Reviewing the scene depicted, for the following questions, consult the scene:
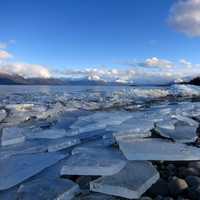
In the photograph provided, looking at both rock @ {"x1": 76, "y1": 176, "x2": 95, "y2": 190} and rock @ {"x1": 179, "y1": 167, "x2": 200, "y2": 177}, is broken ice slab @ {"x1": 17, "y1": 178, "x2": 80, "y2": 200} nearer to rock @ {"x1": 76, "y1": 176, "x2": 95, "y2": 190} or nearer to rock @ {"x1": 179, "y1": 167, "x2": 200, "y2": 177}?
rock @ {"x1": 76, "y1": 176, "x2": 95, "y2": 190}

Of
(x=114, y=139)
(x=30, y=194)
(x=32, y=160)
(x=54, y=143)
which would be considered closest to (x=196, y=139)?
(x=114, y=139)

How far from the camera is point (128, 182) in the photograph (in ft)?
6.75

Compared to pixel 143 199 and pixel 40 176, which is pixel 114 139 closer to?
pixel 40 176

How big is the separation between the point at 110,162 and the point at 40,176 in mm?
654

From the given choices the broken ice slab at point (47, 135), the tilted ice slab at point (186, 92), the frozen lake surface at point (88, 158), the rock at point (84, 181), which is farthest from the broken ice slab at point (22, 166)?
the tilted ice slab at point (186, 92)

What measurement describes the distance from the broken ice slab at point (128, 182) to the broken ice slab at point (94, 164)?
0.27 ft

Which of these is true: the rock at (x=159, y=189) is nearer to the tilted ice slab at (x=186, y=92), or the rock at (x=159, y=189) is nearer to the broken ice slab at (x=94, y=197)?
the broken ice slab at (x=94, y=197)

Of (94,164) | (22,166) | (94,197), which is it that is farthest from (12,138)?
(94,197)

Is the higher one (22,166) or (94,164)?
(94,164)

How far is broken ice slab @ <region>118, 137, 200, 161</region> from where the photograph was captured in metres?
2.55

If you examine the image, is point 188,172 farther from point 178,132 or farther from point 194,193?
point 178,132

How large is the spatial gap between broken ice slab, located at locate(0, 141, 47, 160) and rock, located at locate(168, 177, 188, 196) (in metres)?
1.69

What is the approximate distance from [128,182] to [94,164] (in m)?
0.42

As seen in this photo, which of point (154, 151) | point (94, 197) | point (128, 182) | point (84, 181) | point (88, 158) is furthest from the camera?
point (154, 151)
